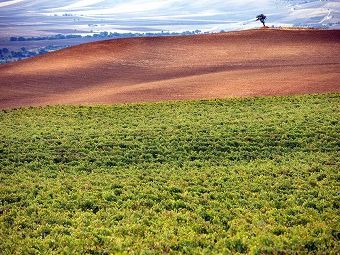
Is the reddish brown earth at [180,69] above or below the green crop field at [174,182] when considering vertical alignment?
above

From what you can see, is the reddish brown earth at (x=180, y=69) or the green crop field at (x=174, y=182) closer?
the green crop field at (x=174, y=182)

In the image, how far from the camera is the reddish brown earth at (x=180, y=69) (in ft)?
125

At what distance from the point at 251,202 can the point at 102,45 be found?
48.7 meters

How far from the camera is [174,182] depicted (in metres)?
18.1

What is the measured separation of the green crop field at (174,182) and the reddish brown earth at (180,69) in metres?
9.12

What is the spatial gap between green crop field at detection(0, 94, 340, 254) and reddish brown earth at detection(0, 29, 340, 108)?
29.9 feet

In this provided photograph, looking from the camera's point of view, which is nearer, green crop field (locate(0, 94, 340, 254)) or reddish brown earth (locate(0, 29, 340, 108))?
green crop field (locate(0, 94, 340, 254))

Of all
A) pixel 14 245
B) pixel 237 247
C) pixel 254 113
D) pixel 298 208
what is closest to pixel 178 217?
pixel 237 247

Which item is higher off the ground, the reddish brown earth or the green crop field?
the reddish brown earth

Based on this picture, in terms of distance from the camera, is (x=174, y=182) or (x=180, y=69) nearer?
(x=174, y=182)

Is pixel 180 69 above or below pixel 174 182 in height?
above

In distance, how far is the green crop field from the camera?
1366cm

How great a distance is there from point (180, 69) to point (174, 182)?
33836 millimetres

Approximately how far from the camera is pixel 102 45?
199 ft
